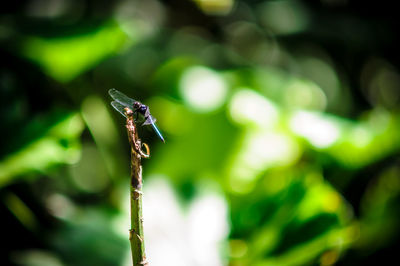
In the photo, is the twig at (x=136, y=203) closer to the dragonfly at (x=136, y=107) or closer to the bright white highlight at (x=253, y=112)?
the dragonfly at (x=136, y=107)

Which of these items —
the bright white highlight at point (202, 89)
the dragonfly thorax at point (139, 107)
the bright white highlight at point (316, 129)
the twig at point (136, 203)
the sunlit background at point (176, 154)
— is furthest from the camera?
the bright white highlight at point (202, 89)

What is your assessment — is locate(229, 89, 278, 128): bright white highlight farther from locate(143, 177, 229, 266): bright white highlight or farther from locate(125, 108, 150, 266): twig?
locate(125, 108, 150, 266): twig

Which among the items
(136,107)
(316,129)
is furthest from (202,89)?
(136,107)

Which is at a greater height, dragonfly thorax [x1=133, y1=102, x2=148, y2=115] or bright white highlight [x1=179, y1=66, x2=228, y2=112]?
bright white highlight [x1=179, y1=66, x2=228, y2=112]

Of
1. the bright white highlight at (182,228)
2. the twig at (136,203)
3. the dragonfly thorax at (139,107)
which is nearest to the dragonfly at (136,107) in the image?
the dragonfly thorax at (139,107)

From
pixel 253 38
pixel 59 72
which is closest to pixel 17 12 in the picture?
pixel 59 72

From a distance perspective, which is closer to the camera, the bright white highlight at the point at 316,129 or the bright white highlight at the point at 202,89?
the bright white highlight at the point at 316,129

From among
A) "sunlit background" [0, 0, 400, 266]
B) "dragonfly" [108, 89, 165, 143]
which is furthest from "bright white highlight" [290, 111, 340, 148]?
"dragonfly" [108, 89, 165, 143]

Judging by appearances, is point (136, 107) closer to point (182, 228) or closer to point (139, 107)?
point (139, 107)

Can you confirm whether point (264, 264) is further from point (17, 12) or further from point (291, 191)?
point (17, 12)
